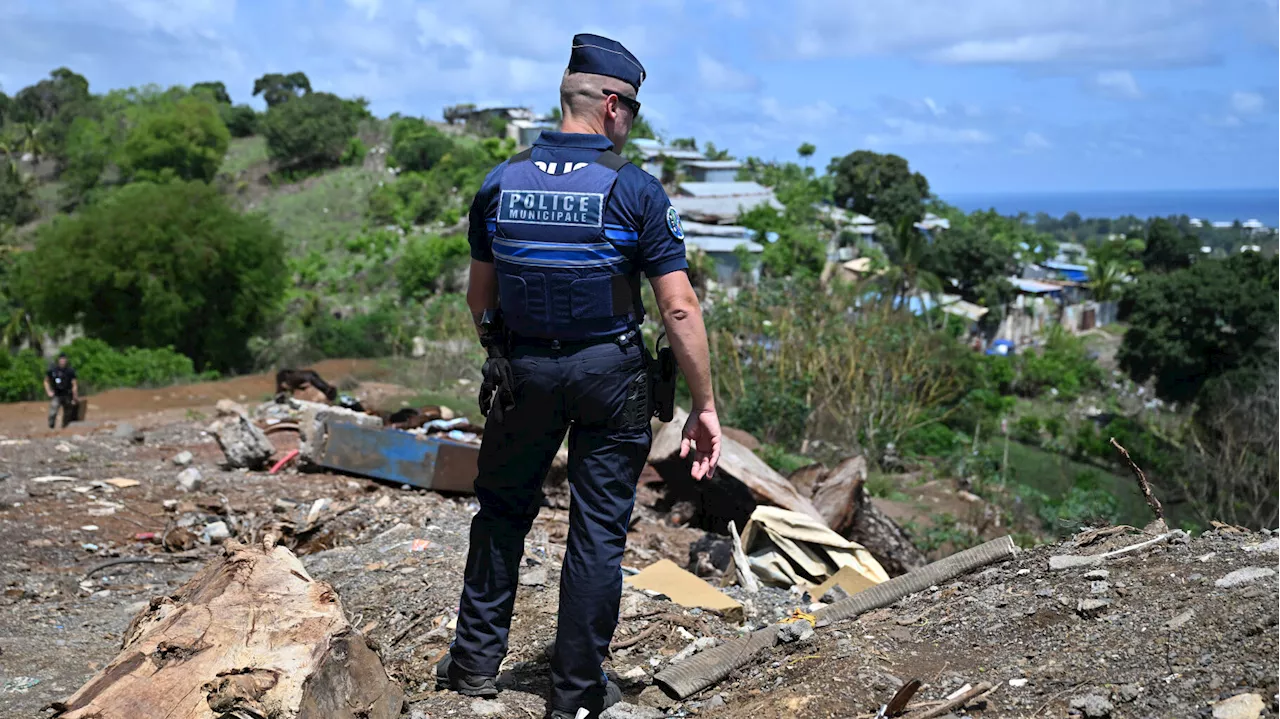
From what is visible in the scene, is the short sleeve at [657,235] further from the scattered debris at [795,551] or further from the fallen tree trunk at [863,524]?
the fallen tree trunk at [863,524]

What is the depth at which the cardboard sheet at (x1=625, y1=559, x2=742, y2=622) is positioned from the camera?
430cm

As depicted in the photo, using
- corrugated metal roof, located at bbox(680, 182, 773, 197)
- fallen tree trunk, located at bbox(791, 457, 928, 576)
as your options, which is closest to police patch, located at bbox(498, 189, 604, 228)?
fallen tree trunk, located at bbox(791, 457, 928, 576)

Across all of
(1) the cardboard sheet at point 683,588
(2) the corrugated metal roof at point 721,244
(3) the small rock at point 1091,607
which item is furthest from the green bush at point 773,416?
(2) the corrugated metal roof at point 721,244

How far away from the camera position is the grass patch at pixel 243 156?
73.3 meters

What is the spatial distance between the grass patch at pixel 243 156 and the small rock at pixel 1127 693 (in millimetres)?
74929

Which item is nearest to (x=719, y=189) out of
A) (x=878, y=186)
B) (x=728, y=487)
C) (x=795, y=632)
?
(x=878, y=186)

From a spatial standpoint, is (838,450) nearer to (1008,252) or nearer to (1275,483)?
(1275,483)

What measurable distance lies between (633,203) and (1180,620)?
188 cm

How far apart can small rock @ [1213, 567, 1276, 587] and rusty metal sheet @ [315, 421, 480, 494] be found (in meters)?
4.24

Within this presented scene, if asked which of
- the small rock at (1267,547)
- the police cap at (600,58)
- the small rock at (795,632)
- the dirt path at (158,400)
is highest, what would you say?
the police cap at (600,58)

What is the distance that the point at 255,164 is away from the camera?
73875mm

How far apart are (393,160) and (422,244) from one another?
74.9 feet

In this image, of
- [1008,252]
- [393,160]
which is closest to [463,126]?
[393,160]

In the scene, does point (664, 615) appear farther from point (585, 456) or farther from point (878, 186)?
point (878, 186)
